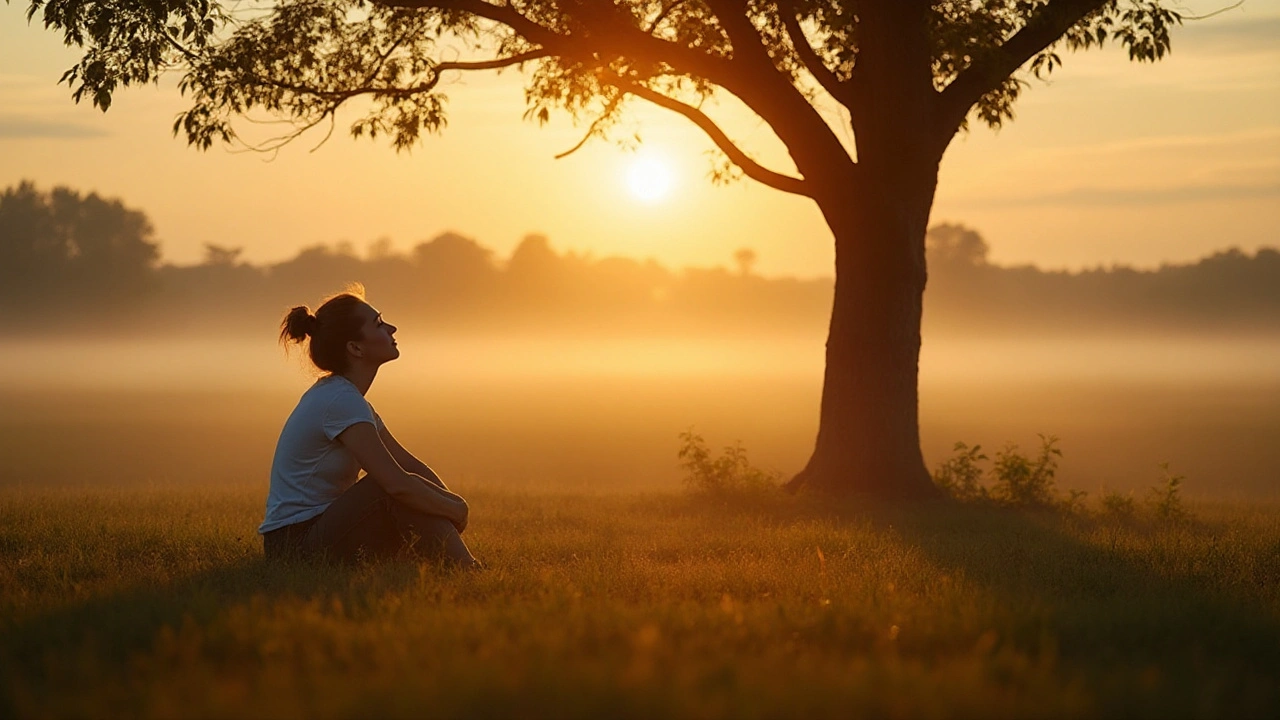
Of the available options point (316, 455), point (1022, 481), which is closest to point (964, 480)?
point (1022, 481)

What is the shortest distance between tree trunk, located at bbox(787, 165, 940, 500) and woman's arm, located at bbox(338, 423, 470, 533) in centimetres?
818

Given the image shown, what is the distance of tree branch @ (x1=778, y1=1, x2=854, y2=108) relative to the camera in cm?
1595

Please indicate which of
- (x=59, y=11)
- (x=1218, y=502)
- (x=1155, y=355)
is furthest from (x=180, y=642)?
(x=1155, y=355)

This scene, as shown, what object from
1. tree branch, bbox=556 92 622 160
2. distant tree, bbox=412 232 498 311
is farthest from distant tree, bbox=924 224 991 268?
tree branch, bbox=556 92 622 160

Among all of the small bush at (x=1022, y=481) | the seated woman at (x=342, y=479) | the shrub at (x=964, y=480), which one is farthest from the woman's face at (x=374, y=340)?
the shrub at (x=964, y=480)

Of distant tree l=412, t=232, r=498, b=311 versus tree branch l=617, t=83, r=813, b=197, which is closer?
tree branch l=617, t=83, r=813, b=197

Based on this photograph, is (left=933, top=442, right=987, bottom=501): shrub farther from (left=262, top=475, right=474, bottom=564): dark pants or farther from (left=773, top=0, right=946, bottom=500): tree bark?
(left=262, top=475, right=474, bottom=564): dark pants

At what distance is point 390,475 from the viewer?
25.9 feet

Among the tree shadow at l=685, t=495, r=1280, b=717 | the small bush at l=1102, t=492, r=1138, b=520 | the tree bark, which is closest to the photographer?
the tree shadow at l=685, t=495, r=1280, b=717

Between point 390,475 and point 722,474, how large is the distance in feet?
25.3

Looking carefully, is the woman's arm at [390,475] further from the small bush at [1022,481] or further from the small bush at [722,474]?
the small bush at [1022,481]

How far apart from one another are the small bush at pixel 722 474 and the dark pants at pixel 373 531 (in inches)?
267

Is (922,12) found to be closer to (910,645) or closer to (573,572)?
(573,572)

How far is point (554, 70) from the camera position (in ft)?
58.5
